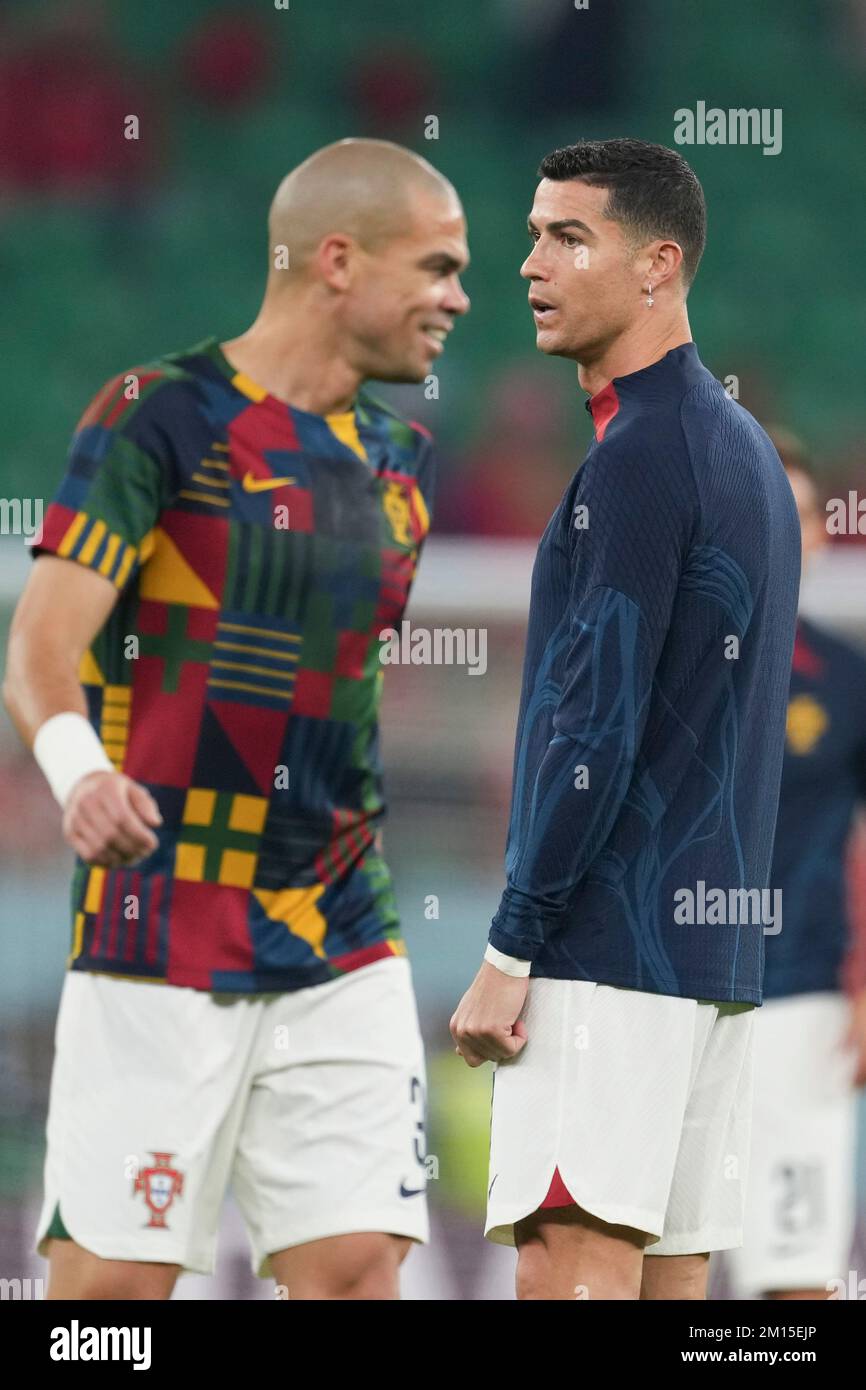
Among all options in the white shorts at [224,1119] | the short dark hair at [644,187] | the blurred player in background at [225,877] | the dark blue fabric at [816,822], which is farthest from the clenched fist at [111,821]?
the dark blue fabric at [816,822]

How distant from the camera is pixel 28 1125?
3582 millimetres

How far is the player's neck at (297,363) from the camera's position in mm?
2719

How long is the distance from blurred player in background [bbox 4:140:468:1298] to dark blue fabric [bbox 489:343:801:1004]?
614 millimetres

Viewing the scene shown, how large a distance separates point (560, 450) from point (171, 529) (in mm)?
3504

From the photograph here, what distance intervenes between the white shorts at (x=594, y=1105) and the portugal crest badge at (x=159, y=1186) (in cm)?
64

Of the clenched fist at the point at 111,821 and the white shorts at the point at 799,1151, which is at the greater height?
the clenched fist at the point at 111,821

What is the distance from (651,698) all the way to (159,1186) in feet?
3.32

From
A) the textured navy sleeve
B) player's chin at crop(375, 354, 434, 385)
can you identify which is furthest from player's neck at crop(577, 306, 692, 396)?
player's chin at crop(375, 354, 434, 385)

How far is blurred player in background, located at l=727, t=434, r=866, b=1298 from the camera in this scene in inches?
135

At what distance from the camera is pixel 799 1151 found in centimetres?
356

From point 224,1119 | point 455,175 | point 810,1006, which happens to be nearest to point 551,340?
point 224,1119

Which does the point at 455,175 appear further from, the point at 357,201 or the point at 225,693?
the point at 225,693

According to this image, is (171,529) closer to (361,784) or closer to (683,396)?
(361,784)

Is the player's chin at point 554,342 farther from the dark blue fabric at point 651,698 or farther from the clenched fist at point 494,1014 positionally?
the clenched fist at point 494,1014
